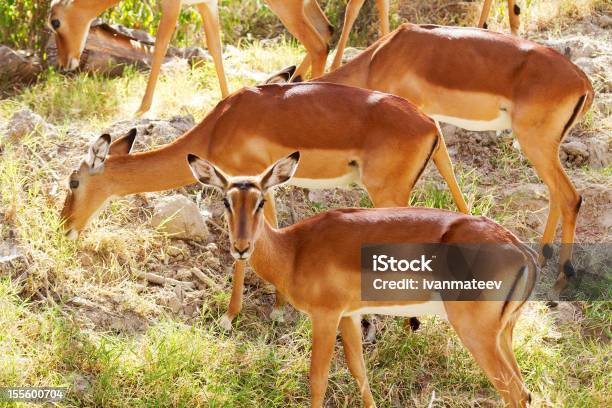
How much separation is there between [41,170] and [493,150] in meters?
3.49

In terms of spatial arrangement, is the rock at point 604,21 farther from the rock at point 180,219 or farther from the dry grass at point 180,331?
the rock at point 180,219

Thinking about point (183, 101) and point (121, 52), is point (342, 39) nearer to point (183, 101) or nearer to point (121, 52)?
point (183, 101)

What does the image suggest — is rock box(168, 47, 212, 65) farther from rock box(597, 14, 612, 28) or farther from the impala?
rock box(597, 14, 612, 28)

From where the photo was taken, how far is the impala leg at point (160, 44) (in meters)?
9.32

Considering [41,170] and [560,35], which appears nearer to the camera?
[41,170]

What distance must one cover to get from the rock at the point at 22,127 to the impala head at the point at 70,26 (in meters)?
1.20

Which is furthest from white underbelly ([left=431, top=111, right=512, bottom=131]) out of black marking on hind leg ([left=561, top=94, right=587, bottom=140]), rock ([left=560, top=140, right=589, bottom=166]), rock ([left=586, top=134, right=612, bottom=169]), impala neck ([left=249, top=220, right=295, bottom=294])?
impala neck ([left=249, top=220, right=295, bottom=294])

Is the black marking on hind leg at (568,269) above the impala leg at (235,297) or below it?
below

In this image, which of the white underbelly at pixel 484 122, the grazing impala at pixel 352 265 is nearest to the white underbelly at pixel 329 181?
the grazing impala at pixel 352 265

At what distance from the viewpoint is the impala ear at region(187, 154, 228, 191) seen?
6.14m

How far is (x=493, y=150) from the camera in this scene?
9328 millimetres

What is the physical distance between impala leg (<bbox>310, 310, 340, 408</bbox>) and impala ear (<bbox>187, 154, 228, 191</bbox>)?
0.84 meters

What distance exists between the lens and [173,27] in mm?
9406

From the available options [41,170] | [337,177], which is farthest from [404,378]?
[41,170]
